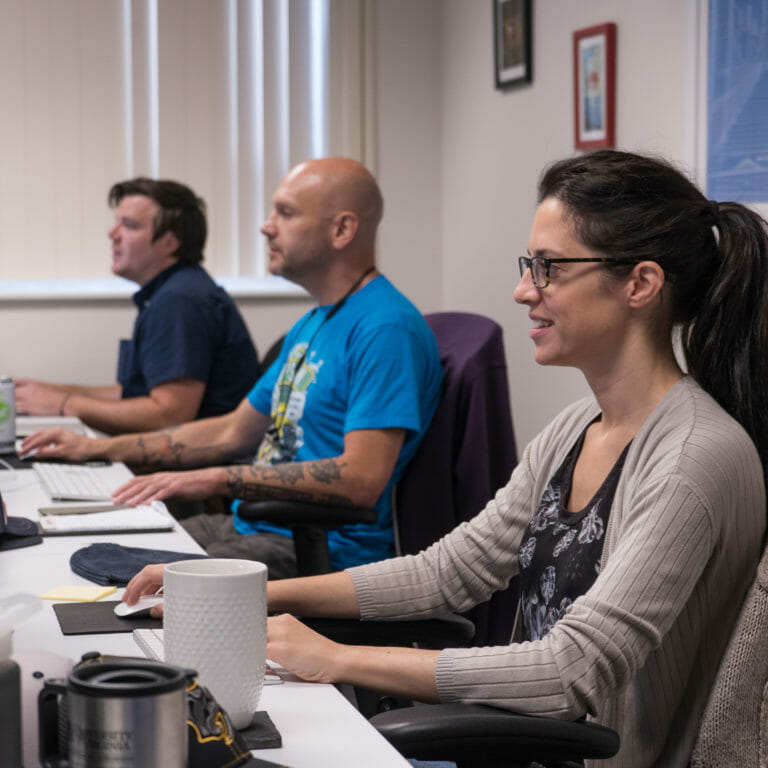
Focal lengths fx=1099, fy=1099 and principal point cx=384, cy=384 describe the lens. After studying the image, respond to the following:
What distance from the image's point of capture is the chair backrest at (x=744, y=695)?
108 centimetres

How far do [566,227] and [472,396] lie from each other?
82 cm

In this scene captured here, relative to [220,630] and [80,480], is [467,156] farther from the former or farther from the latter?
[220,630]

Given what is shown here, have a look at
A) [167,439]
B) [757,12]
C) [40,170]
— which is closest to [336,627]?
[167,439]

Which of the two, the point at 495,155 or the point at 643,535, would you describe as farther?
the point at 495,155

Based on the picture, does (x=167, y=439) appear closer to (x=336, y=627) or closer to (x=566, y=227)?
(x=336, y=627)

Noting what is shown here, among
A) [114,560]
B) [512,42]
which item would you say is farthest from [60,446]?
[512,42]

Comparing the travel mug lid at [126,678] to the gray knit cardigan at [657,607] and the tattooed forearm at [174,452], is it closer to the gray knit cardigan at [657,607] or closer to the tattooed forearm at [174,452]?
the gray knit cardigan at [657,607]

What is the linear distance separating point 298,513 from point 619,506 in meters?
0.86

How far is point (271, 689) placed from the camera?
107 cm

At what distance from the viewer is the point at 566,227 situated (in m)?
1.35

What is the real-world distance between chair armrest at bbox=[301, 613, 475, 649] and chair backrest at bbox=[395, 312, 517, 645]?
0.67 metres

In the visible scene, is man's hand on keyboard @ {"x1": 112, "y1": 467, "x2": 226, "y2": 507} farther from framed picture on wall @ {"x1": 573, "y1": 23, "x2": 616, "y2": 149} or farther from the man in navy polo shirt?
framed picture on wall @ {"x1": 573, "y1": 23, "x2": 616, "y2": 149}

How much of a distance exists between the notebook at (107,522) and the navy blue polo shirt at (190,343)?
1.21 meters

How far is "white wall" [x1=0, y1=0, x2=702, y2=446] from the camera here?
288 cm
